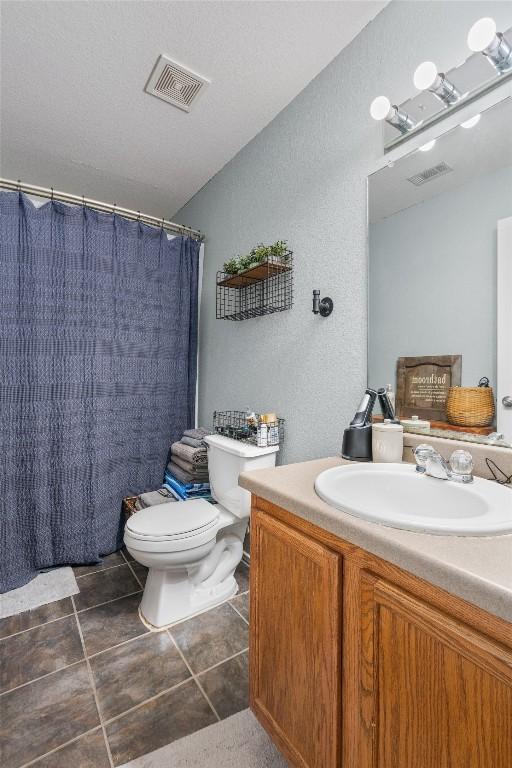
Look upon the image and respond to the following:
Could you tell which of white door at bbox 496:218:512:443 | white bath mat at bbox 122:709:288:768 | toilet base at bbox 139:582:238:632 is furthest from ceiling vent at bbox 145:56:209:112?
white bath mat at bbox 122:709:288:768

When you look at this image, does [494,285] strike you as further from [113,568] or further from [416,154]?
[113,568]

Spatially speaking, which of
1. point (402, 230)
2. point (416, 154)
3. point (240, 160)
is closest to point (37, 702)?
point (402, 230)

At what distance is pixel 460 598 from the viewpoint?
1.74 feet

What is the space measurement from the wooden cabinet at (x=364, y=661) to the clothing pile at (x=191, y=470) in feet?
3.59

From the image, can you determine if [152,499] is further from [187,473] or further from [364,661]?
[364,661]

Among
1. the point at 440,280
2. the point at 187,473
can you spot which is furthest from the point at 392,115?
the point at 187,473

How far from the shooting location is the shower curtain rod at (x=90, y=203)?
1.90 metres

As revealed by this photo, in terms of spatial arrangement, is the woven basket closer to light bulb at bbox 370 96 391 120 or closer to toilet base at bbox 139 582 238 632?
light bulb at bbox 370 96 391 120

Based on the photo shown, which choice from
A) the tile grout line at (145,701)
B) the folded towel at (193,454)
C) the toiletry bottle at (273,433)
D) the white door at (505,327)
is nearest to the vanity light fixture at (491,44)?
the white door at (505,327)

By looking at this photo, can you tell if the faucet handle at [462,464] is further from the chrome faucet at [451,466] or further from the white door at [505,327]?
the white door at [505,327]

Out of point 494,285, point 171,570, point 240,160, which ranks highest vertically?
point 240,160

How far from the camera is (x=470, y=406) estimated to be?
42.1 inches

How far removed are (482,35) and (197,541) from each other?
6.18 feet

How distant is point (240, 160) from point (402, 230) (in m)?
1.37
